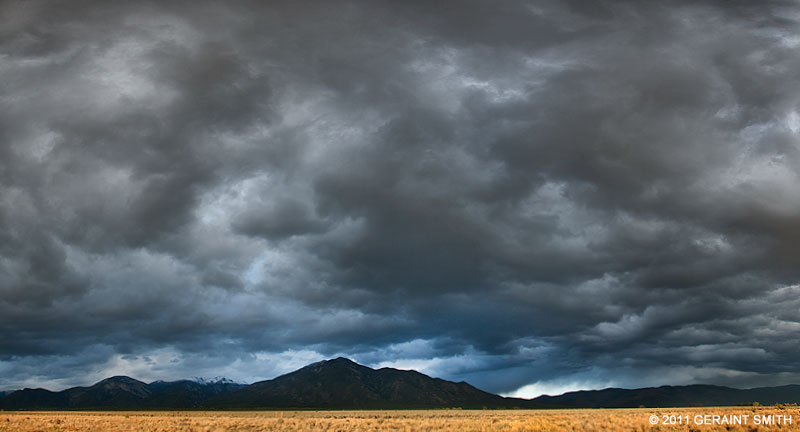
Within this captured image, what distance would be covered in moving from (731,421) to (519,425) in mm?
18206

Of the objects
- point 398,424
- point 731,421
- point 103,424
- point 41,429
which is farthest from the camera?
point 103,424

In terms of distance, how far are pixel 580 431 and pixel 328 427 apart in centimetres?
2459

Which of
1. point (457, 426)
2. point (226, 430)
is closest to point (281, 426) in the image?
point (226, 430)

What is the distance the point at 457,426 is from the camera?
54.7 m

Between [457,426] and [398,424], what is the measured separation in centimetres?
675

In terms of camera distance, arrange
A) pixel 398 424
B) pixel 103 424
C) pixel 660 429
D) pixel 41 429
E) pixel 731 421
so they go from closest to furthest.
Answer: pixel 660 429 → pixel 731 421 → pixel 41 429 → pixel 398 424 → pixel 103 424

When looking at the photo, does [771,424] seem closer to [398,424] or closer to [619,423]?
[619,423]

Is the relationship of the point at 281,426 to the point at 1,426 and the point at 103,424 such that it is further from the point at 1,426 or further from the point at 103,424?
the point at 1,426

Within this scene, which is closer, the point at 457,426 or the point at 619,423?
the point at 619,423

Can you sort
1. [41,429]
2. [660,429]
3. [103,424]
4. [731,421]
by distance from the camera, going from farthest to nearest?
[103,424], [41,429], [731,421], [660,429]

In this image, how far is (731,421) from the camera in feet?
155

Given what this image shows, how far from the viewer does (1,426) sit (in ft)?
191

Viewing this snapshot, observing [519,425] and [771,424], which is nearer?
[771,424]

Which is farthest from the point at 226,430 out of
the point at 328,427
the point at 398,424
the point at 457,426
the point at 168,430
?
the point at 457,426
